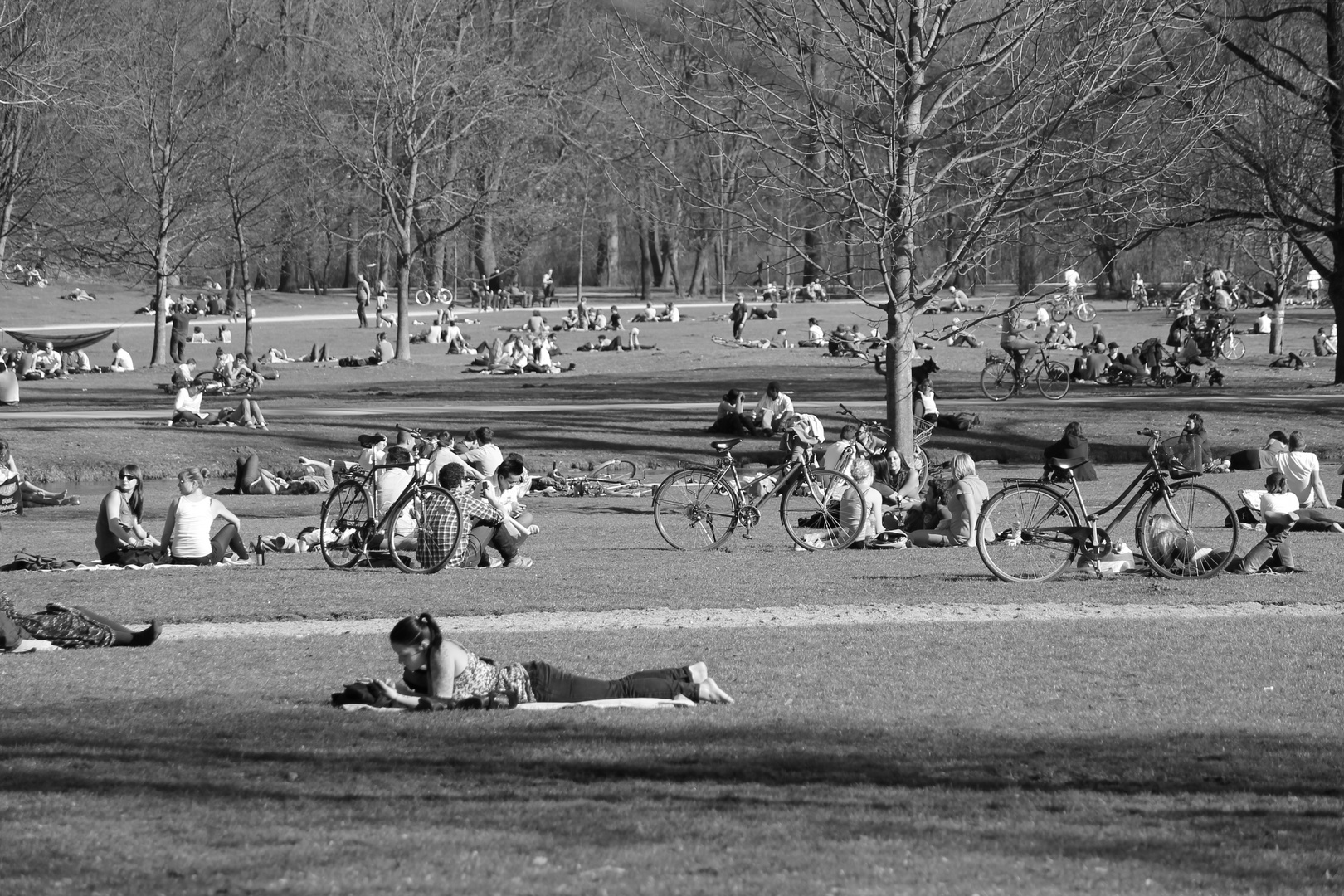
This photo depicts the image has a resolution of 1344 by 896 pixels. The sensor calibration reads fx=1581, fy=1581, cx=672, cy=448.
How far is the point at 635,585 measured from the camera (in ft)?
43.7

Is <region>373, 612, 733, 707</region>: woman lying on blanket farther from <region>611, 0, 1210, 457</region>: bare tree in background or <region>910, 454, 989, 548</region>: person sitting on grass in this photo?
<region>611, 0, 1210, 457</region>: bare tree in background

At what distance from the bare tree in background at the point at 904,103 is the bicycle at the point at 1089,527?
6.86 metres

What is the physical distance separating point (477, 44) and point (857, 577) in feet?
121

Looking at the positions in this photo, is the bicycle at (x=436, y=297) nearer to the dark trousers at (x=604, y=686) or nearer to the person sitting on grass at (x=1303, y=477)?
the person sitting on grass at (x=1303, y=477)

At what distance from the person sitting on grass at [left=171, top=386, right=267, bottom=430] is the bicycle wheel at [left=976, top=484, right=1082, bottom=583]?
59.0ft

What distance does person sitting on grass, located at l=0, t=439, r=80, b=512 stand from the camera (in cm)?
2127

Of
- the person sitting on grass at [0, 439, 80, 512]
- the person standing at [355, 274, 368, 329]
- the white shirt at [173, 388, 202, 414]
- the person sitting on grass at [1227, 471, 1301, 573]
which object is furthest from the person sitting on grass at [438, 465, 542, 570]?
the person standing at [355, 274, 368, 329]

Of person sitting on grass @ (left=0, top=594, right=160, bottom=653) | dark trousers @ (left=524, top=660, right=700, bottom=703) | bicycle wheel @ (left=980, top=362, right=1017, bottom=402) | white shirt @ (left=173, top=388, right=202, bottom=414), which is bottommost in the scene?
person sitting on grass @ (left=0, top=594, right=160, bottom=653)

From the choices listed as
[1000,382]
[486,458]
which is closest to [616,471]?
[486,458]

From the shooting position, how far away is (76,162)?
132 feet

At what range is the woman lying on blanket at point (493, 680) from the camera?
859 cm

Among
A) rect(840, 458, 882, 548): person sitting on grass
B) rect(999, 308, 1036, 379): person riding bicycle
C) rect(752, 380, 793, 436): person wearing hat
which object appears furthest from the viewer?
rect(999, 308, 1036, 379): person riding bicycle

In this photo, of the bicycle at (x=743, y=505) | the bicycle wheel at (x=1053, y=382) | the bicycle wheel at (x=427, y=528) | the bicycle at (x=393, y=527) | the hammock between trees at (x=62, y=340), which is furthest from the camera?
the hammock between trees at (x=62, y=340)

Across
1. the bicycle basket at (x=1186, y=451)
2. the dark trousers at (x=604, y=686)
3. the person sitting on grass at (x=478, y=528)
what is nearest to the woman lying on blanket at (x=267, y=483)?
the person sitting on grass at (x=478, y=528)
